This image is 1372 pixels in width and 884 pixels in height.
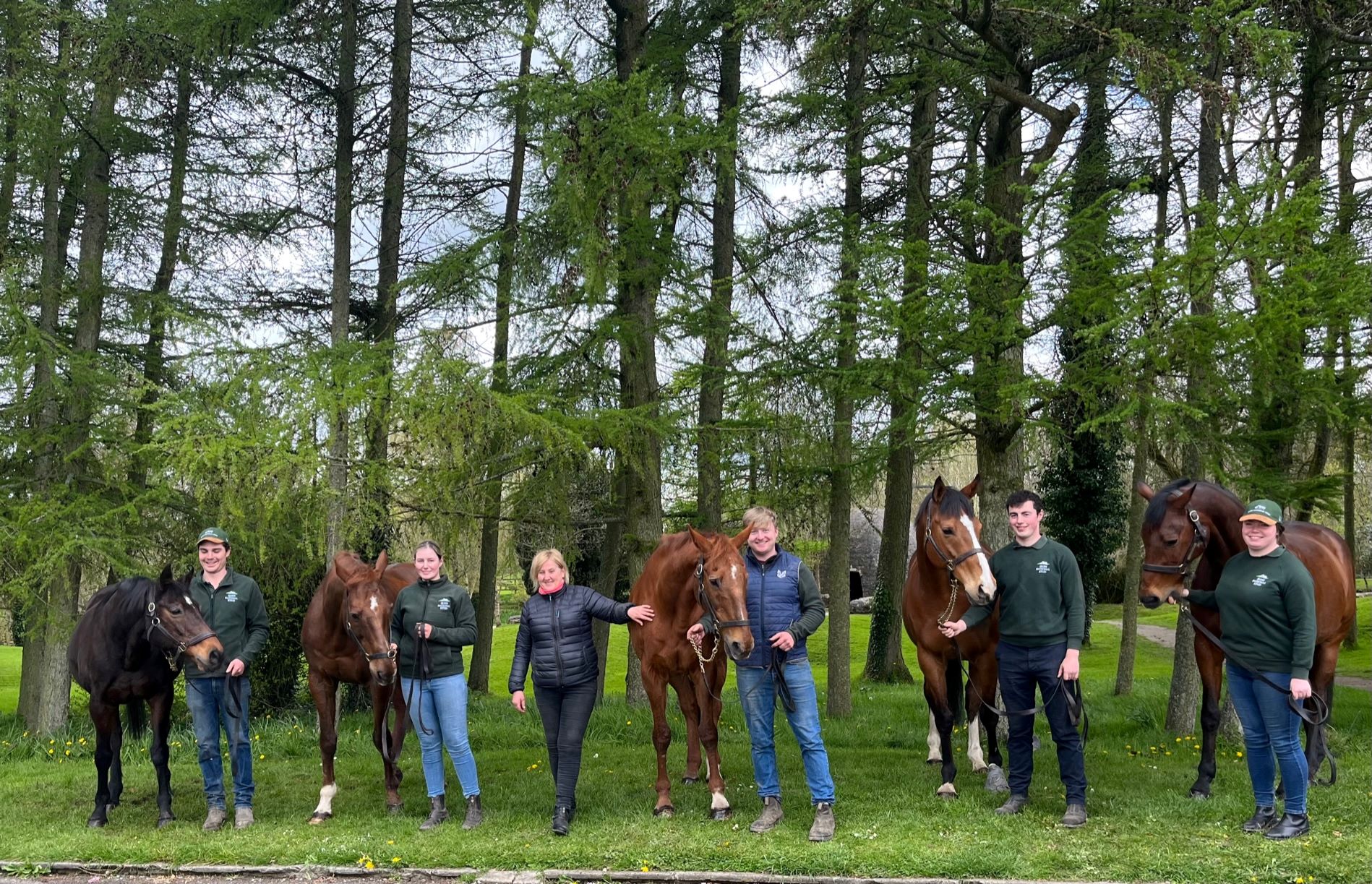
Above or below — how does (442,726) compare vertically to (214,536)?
below

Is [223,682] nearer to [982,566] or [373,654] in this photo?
[373,654]

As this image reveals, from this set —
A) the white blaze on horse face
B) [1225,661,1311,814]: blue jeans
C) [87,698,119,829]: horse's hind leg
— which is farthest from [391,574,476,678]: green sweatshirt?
[1225,661,1311,814]: blue jeans

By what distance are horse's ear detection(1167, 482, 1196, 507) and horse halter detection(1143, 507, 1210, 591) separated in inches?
3.2

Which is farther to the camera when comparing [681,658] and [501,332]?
[501,332]

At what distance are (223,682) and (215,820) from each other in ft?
2.96

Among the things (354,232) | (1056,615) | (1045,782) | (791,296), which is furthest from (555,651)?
(354,232)

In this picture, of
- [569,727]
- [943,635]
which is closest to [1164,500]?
[943,635]

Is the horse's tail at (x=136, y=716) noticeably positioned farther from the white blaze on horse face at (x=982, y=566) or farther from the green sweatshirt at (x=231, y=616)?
the white blaze on horse face at (x=982, y=566)

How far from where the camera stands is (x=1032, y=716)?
21.3 ft

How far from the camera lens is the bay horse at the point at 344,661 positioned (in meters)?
6.98

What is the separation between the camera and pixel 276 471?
8.32 m

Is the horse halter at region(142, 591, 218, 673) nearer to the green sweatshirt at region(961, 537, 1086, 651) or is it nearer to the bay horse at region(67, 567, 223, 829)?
the bay horse at region(67, 567, 223, 829)

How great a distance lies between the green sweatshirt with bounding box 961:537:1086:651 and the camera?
6391 mm

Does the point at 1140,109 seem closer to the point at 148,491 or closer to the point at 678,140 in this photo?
the point at 678,140
